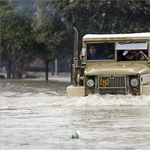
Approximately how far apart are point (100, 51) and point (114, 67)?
1.45 metres

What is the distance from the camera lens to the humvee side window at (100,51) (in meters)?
21.3

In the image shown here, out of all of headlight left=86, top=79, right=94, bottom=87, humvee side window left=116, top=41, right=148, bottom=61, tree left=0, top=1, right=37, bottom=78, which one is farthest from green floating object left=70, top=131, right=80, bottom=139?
tree left=0, top=1, right=37, bottom=78

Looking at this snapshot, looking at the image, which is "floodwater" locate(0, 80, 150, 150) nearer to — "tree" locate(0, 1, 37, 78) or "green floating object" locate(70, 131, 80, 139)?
"green floating object" locate(70, 131, 80, 139)

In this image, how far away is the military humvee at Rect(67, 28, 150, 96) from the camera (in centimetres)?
1964

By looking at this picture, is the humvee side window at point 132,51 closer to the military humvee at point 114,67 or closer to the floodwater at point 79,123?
the military humvee at point 114,67

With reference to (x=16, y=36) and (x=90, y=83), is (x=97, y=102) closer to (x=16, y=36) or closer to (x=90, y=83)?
(x=90, y=83)

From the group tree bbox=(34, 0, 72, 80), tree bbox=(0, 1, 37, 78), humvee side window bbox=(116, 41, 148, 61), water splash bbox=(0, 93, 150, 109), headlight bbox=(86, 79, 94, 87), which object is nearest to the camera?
water splash bbox=(0, 93, 150, 109)

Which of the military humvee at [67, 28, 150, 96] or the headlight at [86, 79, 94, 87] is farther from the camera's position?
the headlight at [86, 79, 94, 87]

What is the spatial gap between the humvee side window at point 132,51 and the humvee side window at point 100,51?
0.83 feet

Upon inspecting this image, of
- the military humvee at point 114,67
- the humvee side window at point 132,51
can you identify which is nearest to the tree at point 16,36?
the military humvee at point 114,67

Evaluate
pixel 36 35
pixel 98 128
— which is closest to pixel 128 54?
pixel 98 128

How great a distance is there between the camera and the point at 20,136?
11.8m

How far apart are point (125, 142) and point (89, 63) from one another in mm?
10269

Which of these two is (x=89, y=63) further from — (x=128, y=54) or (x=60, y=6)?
(x=60, y=6)
